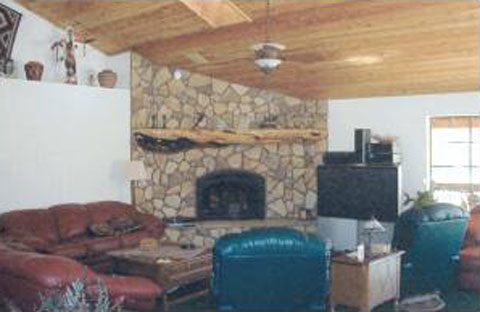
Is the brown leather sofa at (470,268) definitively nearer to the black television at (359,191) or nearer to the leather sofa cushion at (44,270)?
the black television at (359,191)

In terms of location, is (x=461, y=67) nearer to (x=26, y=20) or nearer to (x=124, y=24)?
(x=124, y=24)

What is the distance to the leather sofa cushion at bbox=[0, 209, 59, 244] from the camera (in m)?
6.20

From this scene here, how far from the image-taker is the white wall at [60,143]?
21.8 feet

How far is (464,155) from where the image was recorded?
7.98 meters

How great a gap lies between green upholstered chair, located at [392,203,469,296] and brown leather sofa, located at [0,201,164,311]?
2369mm

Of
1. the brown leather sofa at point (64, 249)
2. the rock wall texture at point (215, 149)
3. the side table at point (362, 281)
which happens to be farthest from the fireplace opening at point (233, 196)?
the side table at point (362, 281)

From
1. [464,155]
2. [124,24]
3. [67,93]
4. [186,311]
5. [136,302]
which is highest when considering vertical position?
[124,24]

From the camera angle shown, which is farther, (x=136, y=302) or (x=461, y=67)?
(x=461, y=67)

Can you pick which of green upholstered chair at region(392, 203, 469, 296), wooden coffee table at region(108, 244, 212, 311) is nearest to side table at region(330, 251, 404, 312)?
green upholstered chair at region(392, 203, 469, 296)

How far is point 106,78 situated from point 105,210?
1.66 meters

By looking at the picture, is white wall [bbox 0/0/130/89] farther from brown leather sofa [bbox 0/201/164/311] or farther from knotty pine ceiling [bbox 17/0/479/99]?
brown leather sofa [bbox 0/201/164/311]

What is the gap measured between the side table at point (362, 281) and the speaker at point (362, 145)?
255 centimetres

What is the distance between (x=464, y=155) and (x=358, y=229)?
171 cm

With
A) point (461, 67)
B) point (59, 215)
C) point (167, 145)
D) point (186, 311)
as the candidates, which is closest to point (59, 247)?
point (59, 215)
